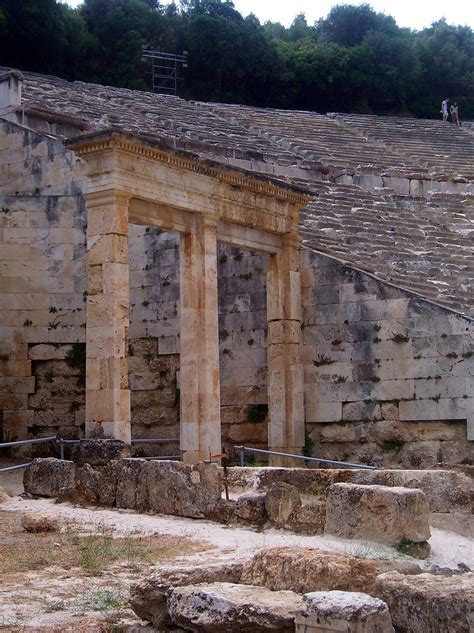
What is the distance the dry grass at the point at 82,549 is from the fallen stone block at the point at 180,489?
1.08 m

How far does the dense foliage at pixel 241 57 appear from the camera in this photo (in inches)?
1592

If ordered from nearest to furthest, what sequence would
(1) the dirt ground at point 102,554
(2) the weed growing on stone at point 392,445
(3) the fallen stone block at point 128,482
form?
(1) the dirt ground at point 102,554 → (3) the fallen stone block at point 128,482 → (2) the weed growing on stone at point 392,445

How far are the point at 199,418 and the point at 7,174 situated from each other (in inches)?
295

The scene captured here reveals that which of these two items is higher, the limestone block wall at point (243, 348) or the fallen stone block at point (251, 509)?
the limestone block wall at point (243, 348)

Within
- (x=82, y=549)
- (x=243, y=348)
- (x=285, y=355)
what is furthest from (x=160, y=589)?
(x=243, y=348)

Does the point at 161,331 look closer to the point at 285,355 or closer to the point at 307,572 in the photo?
the point at 285,355

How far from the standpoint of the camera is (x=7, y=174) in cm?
1936

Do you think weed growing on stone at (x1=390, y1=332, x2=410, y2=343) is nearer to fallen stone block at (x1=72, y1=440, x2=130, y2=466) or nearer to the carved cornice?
the carved cornice

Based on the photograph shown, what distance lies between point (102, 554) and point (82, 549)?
0.98 feet

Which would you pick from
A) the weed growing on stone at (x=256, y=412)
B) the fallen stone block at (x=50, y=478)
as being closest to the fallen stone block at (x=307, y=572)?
the fallen stone block at (x=50, y=478)

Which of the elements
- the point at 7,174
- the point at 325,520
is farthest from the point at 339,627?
the point at 7,174

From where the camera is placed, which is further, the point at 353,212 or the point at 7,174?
the point at 353,212

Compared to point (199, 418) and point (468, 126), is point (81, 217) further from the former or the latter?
point (468, 126)

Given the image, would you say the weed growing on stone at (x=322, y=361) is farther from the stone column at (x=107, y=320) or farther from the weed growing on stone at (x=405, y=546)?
the weed growing on stone at (x=405, y=546)
